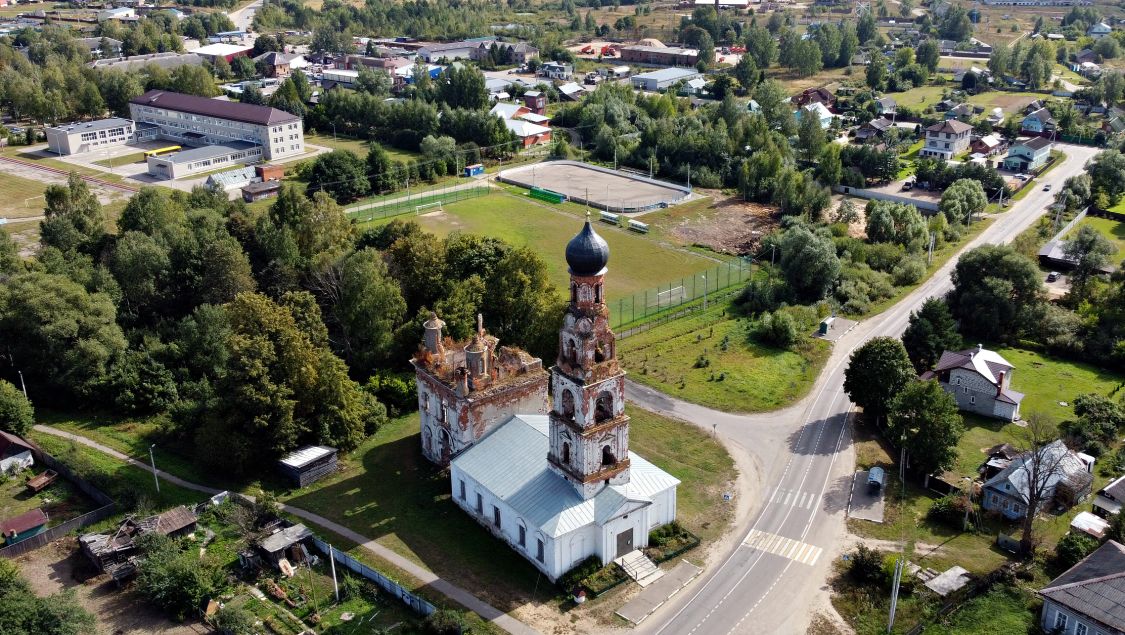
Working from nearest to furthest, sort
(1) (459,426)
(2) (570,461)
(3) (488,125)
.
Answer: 1. (2) (570,461)
2. (1) (459,426)
3. (3) (488,125)

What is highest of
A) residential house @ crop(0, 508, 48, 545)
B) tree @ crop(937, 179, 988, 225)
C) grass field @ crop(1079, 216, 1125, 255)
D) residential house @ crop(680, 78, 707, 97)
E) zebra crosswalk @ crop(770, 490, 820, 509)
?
residential house @ crop(680, 78, 707, 97)

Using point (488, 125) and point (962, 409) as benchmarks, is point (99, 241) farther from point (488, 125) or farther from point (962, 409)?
point (962, 409)

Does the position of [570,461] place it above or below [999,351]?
above

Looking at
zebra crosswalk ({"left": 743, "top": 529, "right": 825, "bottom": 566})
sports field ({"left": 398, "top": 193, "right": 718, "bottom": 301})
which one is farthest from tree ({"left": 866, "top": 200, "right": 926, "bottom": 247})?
zebra crosswalk ({"left": 743, "top": 529, "right": 825, "bottom": 566})

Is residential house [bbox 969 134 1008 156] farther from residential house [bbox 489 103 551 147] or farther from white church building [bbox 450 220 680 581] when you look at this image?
white church building [bbox 450 220 680 581]

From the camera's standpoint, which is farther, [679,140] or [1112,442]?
[679,140]

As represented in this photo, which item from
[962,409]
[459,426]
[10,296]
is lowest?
[962,409]

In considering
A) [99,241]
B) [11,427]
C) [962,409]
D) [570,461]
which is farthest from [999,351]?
[99,241]

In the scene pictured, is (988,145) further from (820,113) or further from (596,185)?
(596,185)
